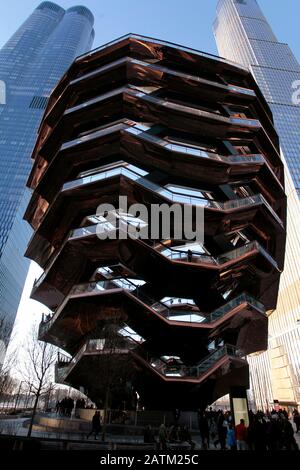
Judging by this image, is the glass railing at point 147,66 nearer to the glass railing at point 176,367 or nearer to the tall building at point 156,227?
the tall building at point 156,227

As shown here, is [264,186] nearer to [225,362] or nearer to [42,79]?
[225,362]

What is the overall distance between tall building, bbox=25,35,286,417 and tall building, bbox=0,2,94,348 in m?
37.7

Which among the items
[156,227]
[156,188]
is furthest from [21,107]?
[156,227]

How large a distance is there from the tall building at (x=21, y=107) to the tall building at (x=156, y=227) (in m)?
37.7

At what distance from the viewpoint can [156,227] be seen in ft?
79.2

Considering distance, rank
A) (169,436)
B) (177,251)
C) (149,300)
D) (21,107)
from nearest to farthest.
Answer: (169,436) < (149,300) < (177,251) < (21,107)

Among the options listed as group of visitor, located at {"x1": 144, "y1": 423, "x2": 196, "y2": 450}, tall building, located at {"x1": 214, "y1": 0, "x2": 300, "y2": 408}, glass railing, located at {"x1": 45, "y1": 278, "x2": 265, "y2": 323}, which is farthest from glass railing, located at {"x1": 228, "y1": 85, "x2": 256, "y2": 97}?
tall building, located at {"x1": 214, "y1": 0, "x2": 300, "y2": 408}

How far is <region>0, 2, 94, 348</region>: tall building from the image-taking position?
9706 cm

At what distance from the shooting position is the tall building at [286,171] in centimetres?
6962

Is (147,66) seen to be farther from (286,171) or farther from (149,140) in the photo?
(286,171)

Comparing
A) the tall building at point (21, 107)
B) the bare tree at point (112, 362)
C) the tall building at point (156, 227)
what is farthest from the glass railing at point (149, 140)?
the tall building at point (21, 107)

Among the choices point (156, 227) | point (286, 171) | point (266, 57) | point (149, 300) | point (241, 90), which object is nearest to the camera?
point (149, 300)

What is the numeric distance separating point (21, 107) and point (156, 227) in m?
129

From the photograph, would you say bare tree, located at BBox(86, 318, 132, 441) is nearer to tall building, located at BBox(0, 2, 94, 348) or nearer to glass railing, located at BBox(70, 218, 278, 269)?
glass railing, located at BBox(70, 218, 278, 269)
